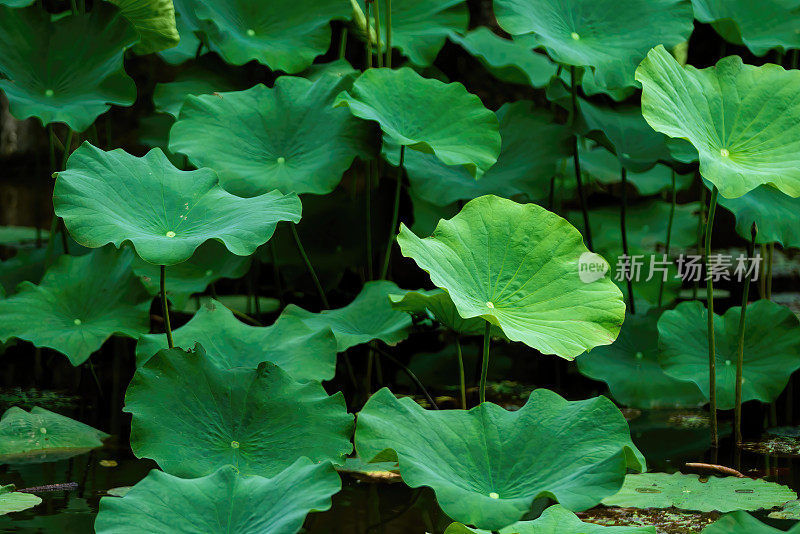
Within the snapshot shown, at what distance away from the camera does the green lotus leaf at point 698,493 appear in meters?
1.54

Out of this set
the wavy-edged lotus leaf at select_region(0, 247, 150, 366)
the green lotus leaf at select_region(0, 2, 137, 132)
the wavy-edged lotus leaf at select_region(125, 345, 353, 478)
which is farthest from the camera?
the green lotus leaf at select_region(0, 2, 137, 132)

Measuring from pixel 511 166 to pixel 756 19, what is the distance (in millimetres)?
783

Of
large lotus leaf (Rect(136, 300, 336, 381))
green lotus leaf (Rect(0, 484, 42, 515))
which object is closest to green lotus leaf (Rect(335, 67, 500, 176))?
large lotus leaf (Rect(136, 300, 336, 381))

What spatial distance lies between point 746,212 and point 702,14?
611 mm

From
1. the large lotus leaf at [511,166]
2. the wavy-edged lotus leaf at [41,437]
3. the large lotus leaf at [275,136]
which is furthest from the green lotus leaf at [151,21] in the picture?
the wavy-edged lotus leaf at [41,437]

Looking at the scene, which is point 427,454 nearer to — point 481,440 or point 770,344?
point 481,440

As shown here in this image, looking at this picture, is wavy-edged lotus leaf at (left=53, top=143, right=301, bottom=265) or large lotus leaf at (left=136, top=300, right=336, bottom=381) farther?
large lotus leaf at (left=136, top=300, right=336, bottom=381)

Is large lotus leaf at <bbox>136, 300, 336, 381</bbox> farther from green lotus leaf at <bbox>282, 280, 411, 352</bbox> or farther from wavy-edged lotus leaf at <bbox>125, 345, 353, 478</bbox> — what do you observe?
wavy-edged lotus leaf at <bbox>125, 345, 353, 478</bbox>

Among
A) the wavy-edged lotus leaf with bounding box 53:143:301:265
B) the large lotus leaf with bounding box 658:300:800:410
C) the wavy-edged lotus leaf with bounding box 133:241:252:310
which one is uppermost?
the wavy-edged lotus leaf with bounding box 53:143:301:265

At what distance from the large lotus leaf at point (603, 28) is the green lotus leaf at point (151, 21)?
0.82 m

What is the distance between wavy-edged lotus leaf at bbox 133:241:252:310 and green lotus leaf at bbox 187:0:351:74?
1.64 ft

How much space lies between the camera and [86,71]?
2.18 meters

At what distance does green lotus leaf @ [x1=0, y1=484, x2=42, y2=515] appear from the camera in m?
1.48

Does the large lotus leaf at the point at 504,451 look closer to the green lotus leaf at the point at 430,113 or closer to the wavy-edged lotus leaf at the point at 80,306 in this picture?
the green lotus leaf at the point at 430,113
